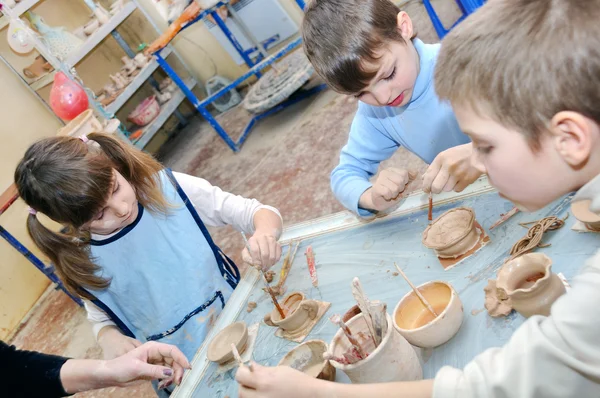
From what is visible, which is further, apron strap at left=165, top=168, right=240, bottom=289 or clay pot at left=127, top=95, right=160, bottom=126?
clay pot at left=127, top=95, right=160, bottom=126

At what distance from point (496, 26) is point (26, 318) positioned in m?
4.75

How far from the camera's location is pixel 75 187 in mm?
1404

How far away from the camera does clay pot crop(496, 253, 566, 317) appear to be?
2.89 feet

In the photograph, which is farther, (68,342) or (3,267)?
(3,267)

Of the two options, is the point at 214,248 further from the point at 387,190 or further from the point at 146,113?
the point at 146,113

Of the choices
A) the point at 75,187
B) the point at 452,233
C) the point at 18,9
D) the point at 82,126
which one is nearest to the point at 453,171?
the point at 452,233

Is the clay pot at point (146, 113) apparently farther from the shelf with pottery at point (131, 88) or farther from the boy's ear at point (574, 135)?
the boy's ear at point (574, 135)

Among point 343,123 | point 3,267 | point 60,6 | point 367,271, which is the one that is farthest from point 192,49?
point 367,271

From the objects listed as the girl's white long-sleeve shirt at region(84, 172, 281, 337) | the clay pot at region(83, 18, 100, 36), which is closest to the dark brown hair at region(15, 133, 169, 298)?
the girl's white long-sleeve shirt at region(84, 172, 281, 337)

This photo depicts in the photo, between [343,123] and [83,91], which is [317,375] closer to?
[343,123]

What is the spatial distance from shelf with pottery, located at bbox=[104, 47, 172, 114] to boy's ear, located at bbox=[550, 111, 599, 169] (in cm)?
448

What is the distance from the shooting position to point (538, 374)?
68 centimetres

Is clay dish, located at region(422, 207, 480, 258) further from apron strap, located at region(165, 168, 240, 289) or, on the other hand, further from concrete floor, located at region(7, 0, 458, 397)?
concrete floor, located at region(7, 0, 458, 397)

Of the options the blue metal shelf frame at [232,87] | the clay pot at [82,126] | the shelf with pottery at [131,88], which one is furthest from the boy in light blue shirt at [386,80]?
the shelf with pottery at [131,88]
